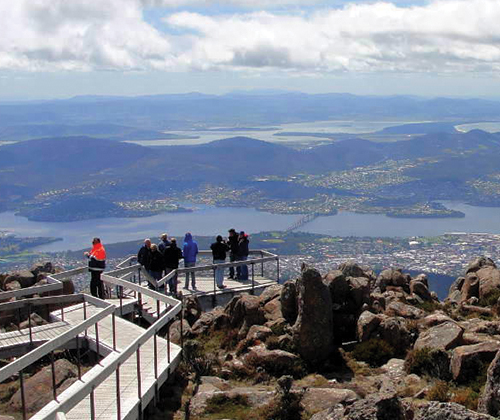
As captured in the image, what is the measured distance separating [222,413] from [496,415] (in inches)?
196

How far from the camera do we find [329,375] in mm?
15578

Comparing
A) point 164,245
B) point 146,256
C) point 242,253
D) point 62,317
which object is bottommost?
point 62,317

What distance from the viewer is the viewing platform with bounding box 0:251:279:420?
11.7m

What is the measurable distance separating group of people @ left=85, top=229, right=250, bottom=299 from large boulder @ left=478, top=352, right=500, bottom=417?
1327 cm

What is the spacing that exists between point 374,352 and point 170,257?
351 inches

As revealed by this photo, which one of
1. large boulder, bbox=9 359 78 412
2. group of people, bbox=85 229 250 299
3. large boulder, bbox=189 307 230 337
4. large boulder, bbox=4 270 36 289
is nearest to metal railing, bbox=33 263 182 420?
large boulder, bbox=9 359 78 412

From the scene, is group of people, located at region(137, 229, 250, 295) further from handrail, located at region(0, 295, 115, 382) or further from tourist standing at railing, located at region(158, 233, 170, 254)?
handrail, located at region(0, 295, 115, 382)

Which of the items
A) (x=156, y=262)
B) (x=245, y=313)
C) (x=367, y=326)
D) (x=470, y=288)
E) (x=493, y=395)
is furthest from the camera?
(x=470, y=288)

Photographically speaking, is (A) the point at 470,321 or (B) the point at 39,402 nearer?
(B) the point at 39,402

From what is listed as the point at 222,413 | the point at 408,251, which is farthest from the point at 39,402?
the point at 408,251

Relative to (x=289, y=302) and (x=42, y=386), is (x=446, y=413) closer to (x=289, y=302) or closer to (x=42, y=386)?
(x=42, y=386)

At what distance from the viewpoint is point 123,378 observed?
1347cm

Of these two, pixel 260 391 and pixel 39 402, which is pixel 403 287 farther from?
pixel 39 402

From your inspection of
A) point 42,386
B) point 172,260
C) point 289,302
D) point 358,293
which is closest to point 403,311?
point 358,293
